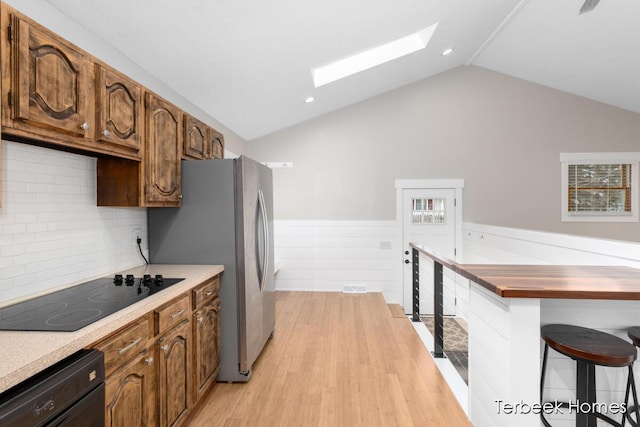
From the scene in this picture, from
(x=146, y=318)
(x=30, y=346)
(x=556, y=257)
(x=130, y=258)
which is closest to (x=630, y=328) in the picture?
(x=556, y=257)

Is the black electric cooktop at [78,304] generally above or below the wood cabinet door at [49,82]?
below

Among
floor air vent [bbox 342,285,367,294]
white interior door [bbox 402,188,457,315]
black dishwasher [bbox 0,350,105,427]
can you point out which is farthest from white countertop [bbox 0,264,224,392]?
white interior door [bbox 402,188,457,315]

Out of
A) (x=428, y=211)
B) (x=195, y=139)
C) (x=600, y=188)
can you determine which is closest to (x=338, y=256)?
(x=428, y=211)

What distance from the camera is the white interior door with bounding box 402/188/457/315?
5.04 meters

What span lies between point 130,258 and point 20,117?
1482mm

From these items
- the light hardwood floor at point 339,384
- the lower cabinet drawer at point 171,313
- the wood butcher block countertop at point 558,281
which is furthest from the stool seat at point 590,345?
the lower cabinet drawer at point 171,313

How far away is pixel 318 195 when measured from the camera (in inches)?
204

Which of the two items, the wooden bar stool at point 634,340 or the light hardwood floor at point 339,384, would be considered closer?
the wooden bar stool at point 634,340

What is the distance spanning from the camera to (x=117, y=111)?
180cm

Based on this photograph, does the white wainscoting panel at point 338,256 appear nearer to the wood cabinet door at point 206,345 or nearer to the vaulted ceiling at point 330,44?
the vaulted ceiling at point 330,44

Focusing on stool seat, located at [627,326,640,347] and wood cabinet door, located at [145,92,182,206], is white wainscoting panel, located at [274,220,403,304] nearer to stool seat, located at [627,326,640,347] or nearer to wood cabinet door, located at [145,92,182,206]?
wood cabinet door, located at [145,92,182,206]

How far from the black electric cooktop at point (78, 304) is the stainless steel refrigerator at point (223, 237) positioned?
19.4 inches

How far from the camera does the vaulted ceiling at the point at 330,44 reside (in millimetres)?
2180

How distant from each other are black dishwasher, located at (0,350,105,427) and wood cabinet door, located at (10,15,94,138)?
3.13 feet
